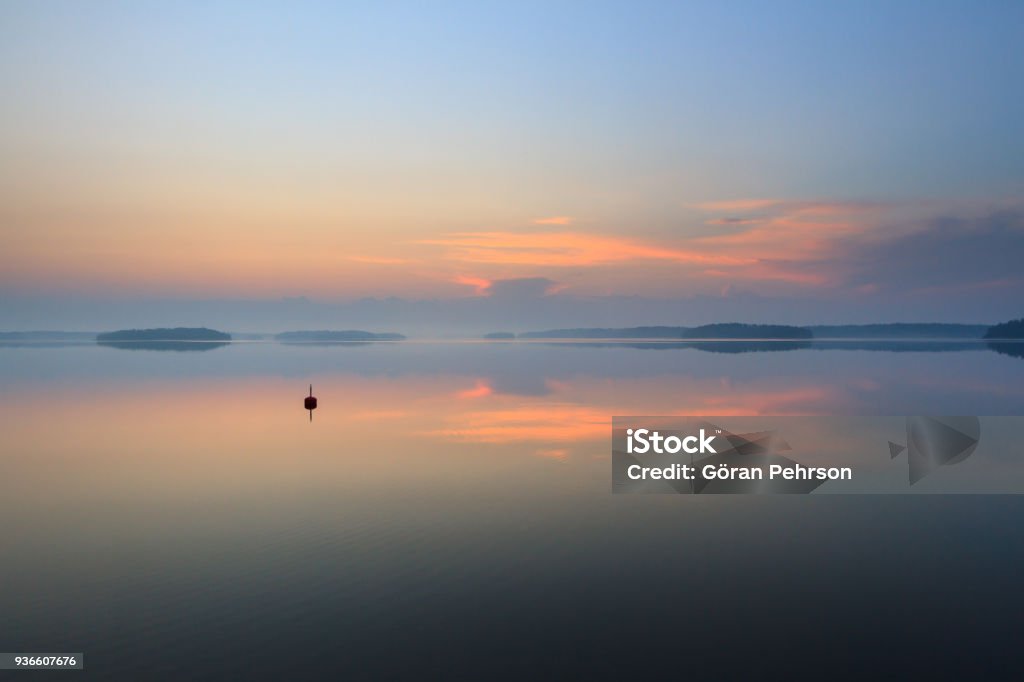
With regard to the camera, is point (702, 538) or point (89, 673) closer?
point (89, 673)

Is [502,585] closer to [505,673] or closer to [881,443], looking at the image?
[505,673]

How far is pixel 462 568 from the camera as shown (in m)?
18.1

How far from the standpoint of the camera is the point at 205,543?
786 inches

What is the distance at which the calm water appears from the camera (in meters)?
13.7

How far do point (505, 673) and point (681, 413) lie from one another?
39971mm

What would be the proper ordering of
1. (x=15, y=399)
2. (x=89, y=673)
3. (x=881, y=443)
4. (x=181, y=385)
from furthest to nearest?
(x=181, y=385) → (x=15, y=399) → (x=881, y=443) → (x=89, y=673)

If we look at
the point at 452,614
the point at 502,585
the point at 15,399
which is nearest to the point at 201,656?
the point at 452,614

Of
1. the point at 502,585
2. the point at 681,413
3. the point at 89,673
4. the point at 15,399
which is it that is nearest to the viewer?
the point at 89,673

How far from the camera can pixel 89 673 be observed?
42.5 ft

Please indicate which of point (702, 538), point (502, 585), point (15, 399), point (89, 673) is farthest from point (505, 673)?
point (15, 399)

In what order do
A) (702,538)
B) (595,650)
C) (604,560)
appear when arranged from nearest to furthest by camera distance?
(595,650), (604,560), (702,538)

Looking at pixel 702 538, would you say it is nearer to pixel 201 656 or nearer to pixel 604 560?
pixel 604 560

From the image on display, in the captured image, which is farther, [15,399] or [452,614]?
[15,399]

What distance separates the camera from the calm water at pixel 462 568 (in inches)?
541
